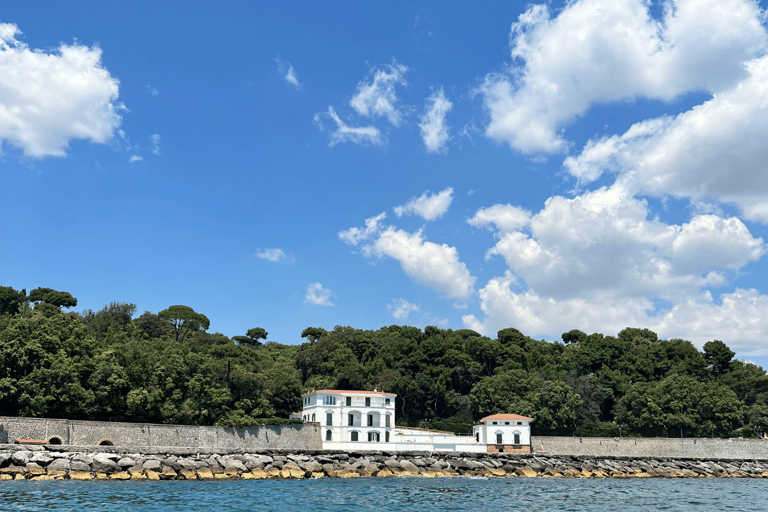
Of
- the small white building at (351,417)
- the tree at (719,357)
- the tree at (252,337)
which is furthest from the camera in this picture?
the tree at (252,337)

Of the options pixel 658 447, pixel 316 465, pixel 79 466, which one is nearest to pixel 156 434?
pixel 79 466

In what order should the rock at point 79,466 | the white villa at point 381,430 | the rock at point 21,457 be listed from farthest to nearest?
the white villa at point 381,430 < the rock at point 79,466 < the rock at point 21,457

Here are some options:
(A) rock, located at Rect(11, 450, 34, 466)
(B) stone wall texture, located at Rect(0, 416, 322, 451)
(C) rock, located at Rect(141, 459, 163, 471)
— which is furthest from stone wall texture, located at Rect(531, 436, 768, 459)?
(A) rock, located at Rect(11, 450, 34, 466)

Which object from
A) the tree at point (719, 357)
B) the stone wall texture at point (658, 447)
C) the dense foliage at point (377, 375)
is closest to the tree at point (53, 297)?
the dense foliage at point (377, 375)

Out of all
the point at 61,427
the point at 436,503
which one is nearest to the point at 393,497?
the point at 436,503

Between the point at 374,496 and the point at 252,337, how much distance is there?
82.3 metres

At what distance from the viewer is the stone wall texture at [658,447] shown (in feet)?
214

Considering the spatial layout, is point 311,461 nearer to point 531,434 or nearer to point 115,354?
point 115,354

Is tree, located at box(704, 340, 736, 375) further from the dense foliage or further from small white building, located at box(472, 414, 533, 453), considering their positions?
small white building, located at box(472, 414, 533, 453)

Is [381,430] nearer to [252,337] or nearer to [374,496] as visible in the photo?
[374,496]

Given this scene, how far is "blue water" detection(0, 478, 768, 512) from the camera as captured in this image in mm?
28828

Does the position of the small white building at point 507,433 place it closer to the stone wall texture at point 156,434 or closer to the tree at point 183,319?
the stone wall texture at point 156,434

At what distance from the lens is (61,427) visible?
147 ft

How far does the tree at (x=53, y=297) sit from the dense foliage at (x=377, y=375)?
18cm
